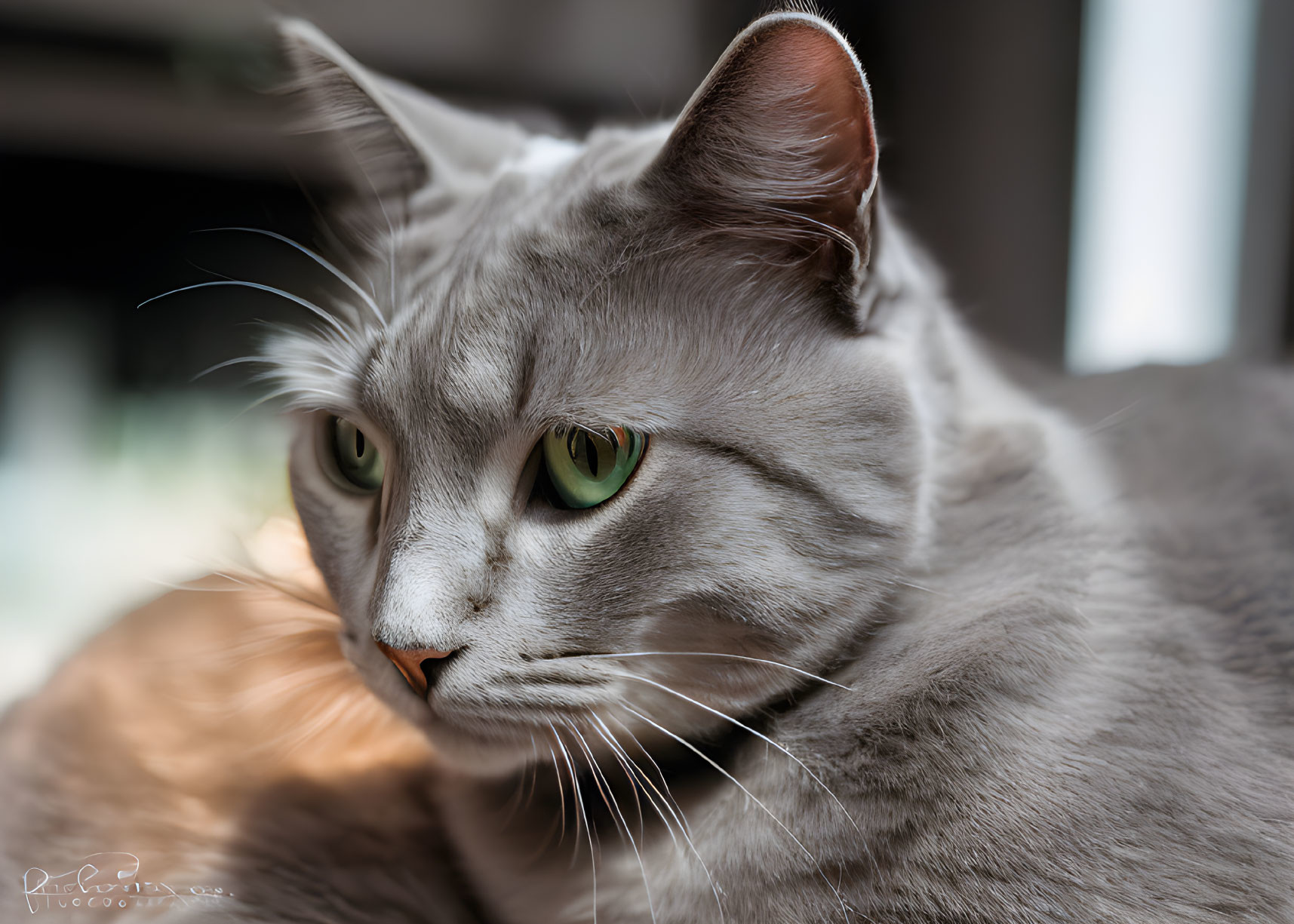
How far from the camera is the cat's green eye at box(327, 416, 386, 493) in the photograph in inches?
26.6

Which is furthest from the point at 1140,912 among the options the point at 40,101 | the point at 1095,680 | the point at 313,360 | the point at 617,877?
the point at 40,101

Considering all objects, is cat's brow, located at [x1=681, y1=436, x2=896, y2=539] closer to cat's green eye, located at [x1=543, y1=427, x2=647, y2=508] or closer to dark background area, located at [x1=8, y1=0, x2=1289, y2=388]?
cat's green eye, located at [x1=543, y1=427, x2=647, y2=508]

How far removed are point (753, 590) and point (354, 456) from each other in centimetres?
34

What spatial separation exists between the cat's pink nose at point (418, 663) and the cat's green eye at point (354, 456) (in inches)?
6.5

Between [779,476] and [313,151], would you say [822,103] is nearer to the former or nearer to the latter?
[779,476]

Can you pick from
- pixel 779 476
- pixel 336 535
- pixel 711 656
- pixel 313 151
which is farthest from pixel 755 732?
pixel 313 151

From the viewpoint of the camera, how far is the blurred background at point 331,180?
2.85 ft

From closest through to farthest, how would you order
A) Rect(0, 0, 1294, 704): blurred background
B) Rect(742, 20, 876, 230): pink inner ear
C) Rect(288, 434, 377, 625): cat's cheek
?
1. Rect(742, 20, 876, 230): pink inner ear
2. Rect(288, 434, 377, 625): cat's cheek
3. Rect(0, 0, 1294, 704): blurred background

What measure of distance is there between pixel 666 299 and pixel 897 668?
0.30 meters

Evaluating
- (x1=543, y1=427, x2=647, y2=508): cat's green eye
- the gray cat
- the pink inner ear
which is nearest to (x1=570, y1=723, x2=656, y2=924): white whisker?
the gray cat

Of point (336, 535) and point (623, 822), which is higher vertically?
point (336, 535)

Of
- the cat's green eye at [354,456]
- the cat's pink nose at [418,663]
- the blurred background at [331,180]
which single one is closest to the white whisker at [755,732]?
the cat's pink nose at [418,663]

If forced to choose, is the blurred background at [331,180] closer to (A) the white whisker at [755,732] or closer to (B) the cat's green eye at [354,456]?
(B) the cat's green eye at [354,456]

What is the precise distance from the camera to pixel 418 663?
540mm
